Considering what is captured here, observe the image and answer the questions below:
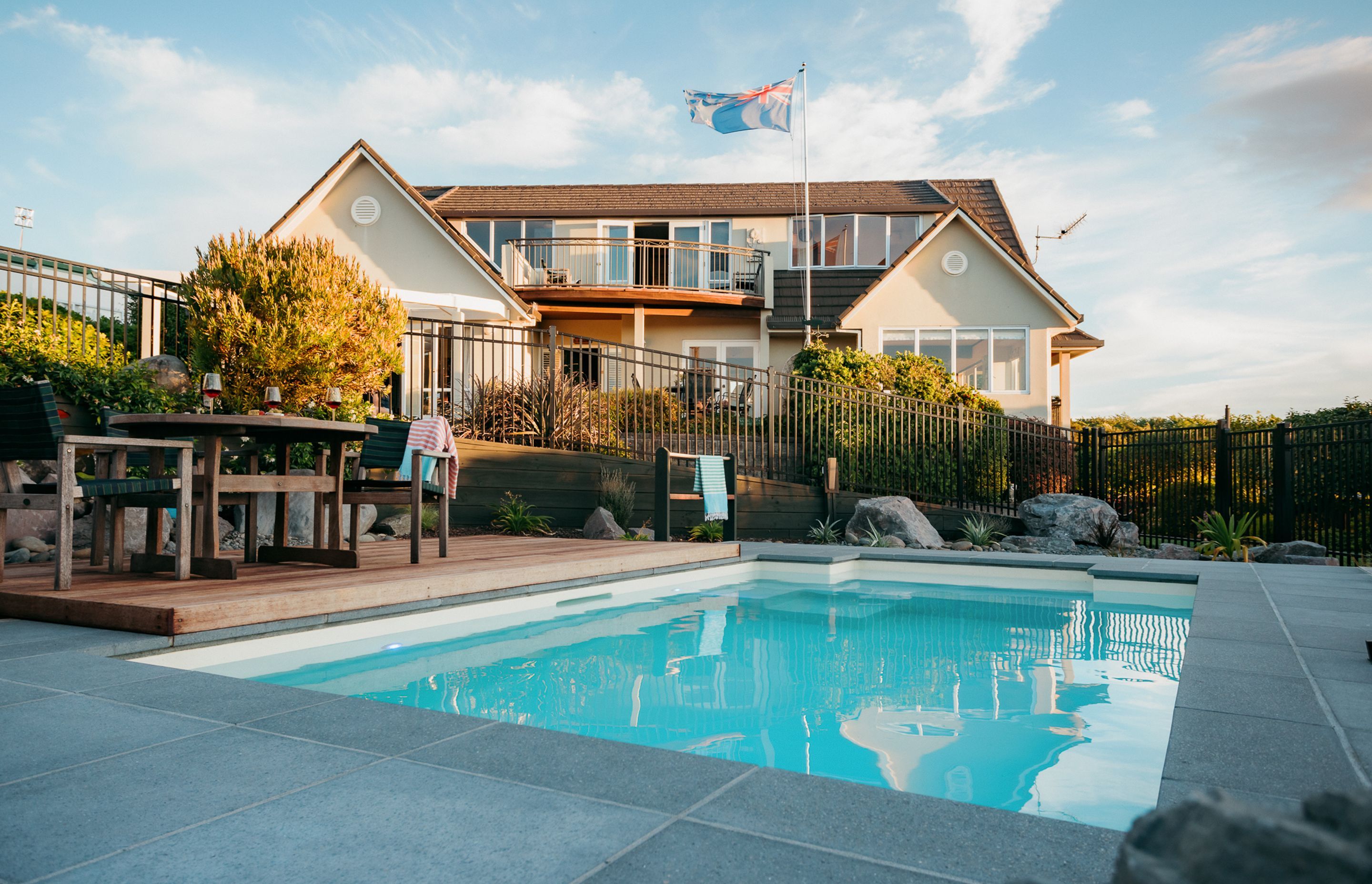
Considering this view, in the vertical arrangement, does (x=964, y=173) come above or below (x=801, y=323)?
above

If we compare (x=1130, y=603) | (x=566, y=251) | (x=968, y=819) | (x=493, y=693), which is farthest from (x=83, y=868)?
(x=566, y=251)

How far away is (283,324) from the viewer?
29.8 ft

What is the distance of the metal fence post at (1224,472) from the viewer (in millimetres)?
11273

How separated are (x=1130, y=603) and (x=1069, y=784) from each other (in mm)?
4721

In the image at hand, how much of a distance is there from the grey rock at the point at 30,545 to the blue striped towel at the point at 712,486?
582 centimetres

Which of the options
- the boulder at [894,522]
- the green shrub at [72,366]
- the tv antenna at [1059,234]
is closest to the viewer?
the green shrub at [72,366]

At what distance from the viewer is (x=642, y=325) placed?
19.8 metres

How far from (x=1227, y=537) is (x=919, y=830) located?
405 inches

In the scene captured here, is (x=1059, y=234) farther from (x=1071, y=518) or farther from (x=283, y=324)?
(x=283, y=324)

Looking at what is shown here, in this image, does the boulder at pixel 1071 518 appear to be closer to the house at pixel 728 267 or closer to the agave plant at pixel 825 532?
the agave plant at pixel 825 532

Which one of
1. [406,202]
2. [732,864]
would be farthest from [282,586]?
[406,202]

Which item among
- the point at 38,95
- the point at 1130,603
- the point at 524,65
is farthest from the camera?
the point at 524,65

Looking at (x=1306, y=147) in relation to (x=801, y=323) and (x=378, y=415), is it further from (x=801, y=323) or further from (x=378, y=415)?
(x=378, y=415)

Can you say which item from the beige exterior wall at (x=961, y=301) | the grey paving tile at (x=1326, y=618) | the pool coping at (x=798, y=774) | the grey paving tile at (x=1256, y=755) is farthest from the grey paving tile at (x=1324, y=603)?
the beige exterior wall at (x=961, y=301)
